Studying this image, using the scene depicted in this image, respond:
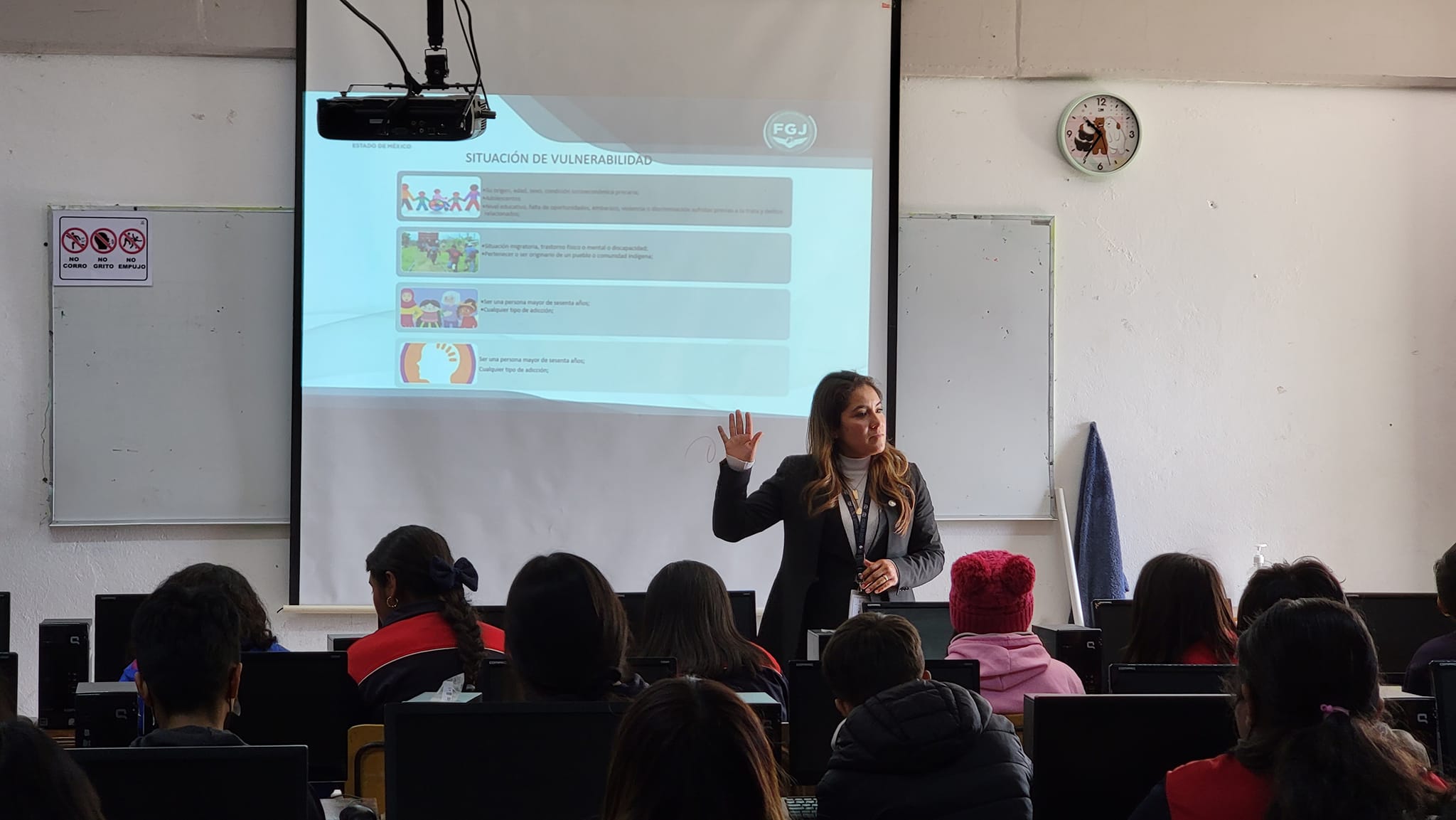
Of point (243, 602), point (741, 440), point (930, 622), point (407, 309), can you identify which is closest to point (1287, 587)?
point (930, 622)

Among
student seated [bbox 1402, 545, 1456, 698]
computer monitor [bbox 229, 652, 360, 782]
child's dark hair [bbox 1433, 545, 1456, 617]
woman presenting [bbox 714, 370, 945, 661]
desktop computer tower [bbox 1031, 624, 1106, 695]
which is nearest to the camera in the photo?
computer monitor [bbox 229, 652, 360, 782]

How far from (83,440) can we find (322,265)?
111 centimetres

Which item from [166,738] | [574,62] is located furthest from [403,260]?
[166,738]

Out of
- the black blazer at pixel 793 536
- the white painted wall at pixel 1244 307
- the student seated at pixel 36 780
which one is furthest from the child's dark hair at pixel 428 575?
the white painted wall at pixel 1244 307

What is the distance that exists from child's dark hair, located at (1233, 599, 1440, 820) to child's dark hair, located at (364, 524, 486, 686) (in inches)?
59.3

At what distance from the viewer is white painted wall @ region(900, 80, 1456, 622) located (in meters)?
4.86

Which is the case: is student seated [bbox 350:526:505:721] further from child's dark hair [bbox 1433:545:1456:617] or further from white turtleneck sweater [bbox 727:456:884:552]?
child's dark hair [bbox 1433:545:1456:617]

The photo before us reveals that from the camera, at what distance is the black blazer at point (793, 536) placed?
11.0ft

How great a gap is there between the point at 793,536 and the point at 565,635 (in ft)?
5.53

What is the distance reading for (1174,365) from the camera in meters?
4.93

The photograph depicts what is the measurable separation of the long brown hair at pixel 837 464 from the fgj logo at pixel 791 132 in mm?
1506

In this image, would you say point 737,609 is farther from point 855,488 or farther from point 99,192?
point 99,192

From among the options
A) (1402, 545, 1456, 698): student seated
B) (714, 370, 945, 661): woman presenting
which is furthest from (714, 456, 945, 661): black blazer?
(1402, 545, 1456, 698): student seated

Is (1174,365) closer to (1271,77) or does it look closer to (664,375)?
(1271,77)
